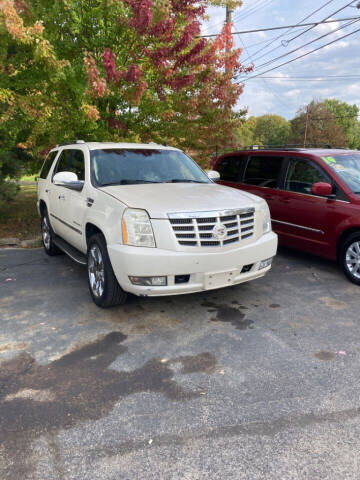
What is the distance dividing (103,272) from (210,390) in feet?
5.89

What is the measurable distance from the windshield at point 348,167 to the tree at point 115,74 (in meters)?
3.07

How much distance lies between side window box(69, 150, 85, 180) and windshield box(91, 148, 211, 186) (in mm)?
208

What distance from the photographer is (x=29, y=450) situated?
236cm

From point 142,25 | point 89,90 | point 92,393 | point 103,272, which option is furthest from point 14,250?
point 92,393

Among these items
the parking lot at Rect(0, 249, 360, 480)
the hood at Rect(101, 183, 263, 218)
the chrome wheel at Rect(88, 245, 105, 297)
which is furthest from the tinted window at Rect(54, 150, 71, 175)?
the parking lot at Rect(0, 249, 360, 480)

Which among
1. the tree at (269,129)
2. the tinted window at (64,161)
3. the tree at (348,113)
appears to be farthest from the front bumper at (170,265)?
the tree at (348,113)

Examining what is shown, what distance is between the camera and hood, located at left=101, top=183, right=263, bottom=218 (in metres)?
3.87

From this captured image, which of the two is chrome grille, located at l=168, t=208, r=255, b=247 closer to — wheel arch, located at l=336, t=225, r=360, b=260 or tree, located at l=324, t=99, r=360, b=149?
wheel arch, located at l=336, t=225, r=360, b=260

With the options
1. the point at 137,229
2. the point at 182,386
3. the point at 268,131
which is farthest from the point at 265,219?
the point at 268,131

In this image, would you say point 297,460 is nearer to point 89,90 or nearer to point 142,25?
point 89,90

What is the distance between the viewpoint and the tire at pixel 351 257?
5215mm

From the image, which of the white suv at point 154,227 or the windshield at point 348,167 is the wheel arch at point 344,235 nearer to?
the windshield at point 348,167

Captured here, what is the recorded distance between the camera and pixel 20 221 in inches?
388

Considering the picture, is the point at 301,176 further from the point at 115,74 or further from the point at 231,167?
the point at 115,74
